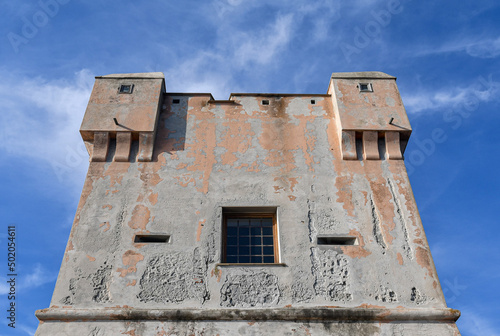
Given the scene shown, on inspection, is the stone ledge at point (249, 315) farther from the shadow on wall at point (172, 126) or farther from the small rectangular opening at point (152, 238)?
the shadow on wall at point (172, 126)

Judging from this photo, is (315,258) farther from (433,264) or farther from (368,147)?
(368,147)

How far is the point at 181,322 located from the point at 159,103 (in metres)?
5.36

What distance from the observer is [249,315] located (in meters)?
8.53

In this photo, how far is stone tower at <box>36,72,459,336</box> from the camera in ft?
28.0

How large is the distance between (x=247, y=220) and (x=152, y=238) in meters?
1.92

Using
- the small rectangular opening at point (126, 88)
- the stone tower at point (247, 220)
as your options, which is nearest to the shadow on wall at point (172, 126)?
the stone tower at point (247, 220)

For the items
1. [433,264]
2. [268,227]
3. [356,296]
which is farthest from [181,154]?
[433,264]

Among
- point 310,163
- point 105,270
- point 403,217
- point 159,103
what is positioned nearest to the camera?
point 105,270

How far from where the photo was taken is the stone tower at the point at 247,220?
28.0 feet

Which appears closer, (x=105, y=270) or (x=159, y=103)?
Answer: (x=105, y=270)

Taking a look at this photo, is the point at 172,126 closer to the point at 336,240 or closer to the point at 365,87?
the point at 336,240

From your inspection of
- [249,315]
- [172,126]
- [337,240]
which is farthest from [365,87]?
[249,315]

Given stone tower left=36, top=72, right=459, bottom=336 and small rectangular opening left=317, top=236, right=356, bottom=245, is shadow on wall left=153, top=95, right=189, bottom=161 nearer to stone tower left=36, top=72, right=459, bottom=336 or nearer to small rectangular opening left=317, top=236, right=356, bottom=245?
stone tower left=36, top=72, right=459, bottom=336

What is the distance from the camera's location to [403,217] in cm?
995
